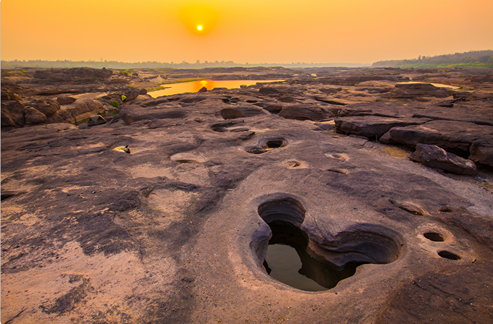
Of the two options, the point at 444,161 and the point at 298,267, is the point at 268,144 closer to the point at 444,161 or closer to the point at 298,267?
the point at 444,161

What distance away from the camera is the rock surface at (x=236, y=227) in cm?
307

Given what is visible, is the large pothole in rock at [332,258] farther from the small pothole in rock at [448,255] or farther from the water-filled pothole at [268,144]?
the water-filled pothole at [268,144]

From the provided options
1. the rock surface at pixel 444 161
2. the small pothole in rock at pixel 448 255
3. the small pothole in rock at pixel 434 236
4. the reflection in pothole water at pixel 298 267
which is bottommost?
the reflection in pothole water at pixel 298 267

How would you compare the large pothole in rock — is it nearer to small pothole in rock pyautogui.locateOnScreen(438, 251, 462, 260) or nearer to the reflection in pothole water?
the reflection in pothole water

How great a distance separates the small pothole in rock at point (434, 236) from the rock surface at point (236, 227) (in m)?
0.03

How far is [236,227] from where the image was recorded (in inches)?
188

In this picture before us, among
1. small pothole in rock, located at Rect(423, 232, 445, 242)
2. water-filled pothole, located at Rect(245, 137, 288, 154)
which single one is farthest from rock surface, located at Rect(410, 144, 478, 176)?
water-filled pothole, located at Rect(245, 137, 288, 154)

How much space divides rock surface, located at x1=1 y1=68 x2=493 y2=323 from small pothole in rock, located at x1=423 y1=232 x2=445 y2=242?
28 millimetres

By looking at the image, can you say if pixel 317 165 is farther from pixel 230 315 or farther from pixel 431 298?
pixel 230 315

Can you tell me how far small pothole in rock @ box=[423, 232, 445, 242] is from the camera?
14.5 ft

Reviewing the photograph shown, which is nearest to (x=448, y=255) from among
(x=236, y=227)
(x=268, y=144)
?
(x=236, y=227)

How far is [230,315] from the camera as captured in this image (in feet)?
10.0

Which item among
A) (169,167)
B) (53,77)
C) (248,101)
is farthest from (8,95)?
(53,77)

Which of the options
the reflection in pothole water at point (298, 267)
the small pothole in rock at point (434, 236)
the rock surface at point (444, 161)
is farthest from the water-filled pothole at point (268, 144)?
the small pothole in rock at point (434, 236)
